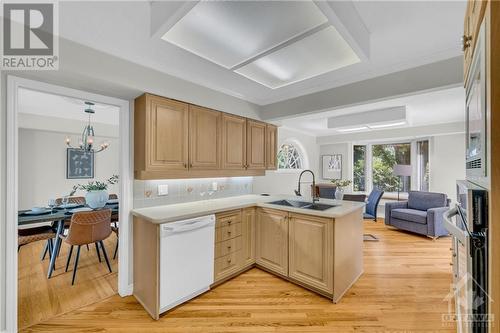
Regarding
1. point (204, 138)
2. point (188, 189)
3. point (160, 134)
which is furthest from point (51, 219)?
point (204, 138)

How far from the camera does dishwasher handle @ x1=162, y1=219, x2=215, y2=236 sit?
206 centimetres

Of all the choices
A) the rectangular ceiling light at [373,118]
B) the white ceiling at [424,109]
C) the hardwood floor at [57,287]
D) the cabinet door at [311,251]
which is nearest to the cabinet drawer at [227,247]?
the cabinet door at [311,251]

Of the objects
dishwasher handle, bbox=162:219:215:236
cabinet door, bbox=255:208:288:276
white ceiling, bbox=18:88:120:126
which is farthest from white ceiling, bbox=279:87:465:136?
white ceiling, bbox=18:88:120:126

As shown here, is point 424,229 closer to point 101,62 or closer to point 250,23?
point 250,23

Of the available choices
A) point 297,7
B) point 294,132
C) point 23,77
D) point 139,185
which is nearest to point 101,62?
point 23,77

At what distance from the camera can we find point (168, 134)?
2.43 metres

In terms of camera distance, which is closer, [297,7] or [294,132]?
[297,7]

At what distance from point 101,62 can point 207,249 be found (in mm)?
2037

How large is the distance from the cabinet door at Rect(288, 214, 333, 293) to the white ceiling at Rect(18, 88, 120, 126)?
119 inches

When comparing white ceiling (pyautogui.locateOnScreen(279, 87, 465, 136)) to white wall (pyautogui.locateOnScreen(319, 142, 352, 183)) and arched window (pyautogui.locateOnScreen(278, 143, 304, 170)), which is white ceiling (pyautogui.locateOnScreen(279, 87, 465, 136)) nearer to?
arched window (pyautogui.locateOnScreen(278, 143, 304, 170))

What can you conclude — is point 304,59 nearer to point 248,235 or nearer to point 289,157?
point 248,235

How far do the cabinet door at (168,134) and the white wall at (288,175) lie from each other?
5.90 feet

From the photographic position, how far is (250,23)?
1.44 m

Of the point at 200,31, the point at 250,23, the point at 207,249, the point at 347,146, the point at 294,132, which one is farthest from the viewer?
the point at 347,146
